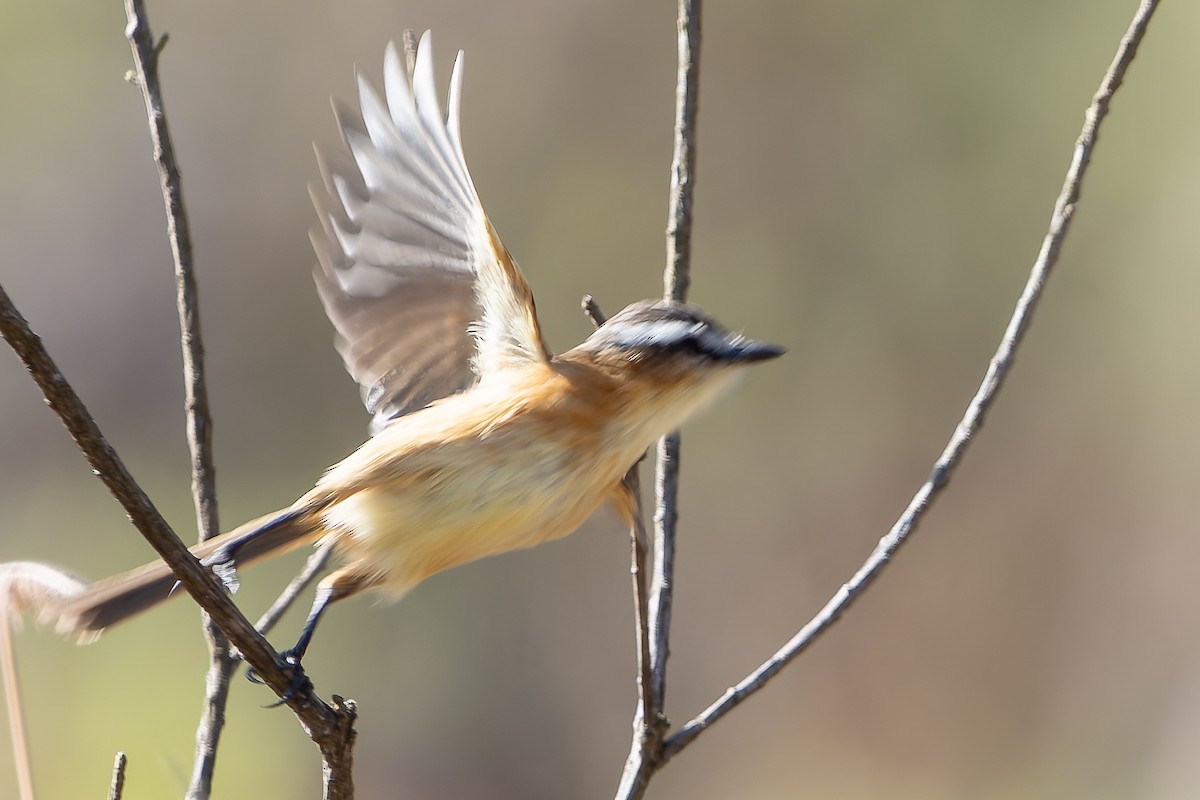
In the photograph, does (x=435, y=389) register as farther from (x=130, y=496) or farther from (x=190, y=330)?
(x=130, y=496)

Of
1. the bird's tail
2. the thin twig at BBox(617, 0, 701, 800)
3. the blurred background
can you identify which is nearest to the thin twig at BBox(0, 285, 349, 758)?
the bird's tail

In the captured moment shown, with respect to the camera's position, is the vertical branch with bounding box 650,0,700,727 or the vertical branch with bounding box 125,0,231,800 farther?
the vertical branch with bounding box 650,0,700,727

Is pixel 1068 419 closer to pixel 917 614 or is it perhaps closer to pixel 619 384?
pixel 917 614

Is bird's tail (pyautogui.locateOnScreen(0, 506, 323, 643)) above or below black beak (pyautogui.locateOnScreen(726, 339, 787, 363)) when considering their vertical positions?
below

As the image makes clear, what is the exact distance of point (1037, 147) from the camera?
18.5 ft

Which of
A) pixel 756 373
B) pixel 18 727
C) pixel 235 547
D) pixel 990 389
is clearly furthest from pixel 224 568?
pixel 756 373

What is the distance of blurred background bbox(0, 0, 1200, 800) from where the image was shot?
523cm

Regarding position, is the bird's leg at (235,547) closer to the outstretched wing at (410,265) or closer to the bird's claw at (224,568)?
the bird's claw at (224,568)

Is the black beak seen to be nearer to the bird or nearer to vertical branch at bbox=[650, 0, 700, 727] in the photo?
the bird

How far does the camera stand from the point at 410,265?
8.29ft

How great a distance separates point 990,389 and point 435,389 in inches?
46.2

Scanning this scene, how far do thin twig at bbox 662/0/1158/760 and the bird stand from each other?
43 centimetres

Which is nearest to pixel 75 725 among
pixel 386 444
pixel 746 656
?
pixel 746 656

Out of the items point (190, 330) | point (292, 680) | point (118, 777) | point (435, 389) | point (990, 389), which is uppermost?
point (190, 330)
